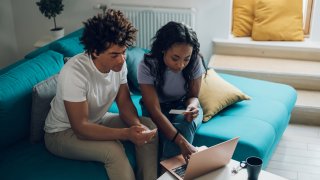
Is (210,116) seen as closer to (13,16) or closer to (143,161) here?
(143,161)

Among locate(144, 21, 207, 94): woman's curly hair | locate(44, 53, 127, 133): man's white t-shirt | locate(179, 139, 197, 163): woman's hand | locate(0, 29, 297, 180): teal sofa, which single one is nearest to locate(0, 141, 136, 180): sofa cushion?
locate(0, 29, 297, 180): teal sofa

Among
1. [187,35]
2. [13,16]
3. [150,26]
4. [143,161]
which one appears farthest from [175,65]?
[13,16]

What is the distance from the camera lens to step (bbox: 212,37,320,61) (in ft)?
12.0

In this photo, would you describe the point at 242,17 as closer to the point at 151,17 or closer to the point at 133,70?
the point at 151,17

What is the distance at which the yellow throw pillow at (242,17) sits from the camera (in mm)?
3924

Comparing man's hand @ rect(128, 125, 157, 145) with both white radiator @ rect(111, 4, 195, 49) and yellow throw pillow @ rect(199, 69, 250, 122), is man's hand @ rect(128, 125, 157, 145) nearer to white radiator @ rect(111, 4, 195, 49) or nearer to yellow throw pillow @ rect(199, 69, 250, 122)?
yellow throw pillow @ rect(199, 69, 250, 122)

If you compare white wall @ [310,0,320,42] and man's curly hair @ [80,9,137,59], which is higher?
man's curly hair @ [80,9,137,59]

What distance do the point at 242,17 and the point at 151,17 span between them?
0.85m

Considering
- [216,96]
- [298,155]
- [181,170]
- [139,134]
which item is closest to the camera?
[181,170]

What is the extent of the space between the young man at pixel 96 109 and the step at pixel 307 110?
5.28 feet

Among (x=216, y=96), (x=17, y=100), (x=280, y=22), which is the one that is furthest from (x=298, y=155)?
(x=17, y=100)

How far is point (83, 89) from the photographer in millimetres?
1979

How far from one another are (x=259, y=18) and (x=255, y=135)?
1734 mm

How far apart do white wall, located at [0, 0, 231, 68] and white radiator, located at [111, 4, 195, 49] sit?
0.07 m
